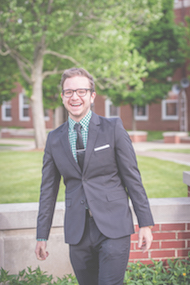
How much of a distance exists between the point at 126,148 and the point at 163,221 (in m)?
1.63

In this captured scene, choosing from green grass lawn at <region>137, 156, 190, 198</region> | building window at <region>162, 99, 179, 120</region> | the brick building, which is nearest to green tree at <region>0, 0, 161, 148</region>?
green grass lawn at <region>137, 156, 190, 198</region>

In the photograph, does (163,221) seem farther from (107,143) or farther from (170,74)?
(170,74)

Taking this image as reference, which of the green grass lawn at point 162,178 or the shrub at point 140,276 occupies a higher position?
the shrub at point 140,276

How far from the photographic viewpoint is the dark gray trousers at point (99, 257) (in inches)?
88.8

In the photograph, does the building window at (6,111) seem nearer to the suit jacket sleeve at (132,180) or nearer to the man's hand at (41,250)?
the man's hand at (41,250)

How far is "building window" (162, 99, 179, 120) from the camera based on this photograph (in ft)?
98.0

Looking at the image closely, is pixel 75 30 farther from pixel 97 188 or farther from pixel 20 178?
pixel 97 188

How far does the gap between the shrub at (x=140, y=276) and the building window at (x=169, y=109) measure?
26.9m

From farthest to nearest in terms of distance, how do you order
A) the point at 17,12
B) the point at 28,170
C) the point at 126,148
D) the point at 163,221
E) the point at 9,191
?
1. the point at 17,12
2. the point at 28,170
3. the point at 9,191
4. the point at 163,221
5. the point at 126,148

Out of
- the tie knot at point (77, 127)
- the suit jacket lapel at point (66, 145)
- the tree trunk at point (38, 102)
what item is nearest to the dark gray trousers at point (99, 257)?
the suit jacket lapel at point (66, 145)

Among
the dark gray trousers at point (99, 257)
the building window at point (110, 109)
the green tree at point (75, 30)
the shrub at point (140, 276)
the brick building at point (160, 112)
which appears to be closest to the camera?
the dark gray trousers at point (99, 257)

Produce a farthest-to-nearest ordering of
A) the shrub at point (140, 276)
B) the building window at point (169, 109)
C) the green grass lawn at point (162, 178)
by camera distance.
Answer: the building window at point (169, 109) < the green grass lawn at point (162, 178) < the shrub at point (140, 276)

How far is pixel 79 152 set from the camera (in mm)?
2350

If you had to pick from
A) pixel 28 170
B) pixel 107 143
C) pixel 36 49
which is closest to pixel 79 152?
pixel 107 143
